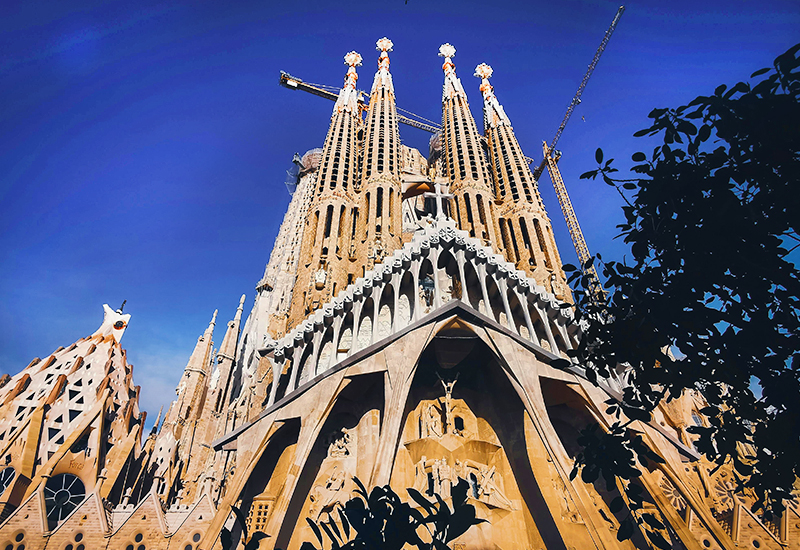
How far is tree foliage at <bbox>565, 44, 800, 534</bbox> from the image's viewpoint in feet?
12.0

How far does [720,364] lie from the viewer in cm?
384

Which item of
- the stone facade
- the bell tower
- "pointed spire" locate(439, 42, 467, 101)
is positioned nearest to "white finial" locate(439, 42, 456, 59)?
"pointed spire" locate(439, 42, 467, 101)

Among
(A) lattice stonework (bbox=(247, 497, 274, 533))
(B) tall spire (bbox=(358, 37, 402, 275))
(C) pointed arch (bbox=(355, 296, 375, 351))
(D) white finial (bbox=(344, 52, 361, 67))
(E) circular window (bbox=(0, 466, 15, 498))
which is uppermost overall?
(D) white finial (bbox=(344, 52, 361, 67))

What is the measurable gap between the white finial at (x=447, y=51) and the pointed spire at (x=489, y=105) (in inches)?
107

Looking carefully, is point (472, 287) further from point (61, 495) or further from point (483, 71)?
point (483, 71)

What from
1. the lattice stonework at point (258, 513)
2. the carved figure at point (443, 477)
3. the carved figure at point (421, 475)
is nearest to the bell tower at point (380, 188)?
the carved figure at point (421, 475)

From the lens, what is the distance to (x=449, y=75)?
3338cm

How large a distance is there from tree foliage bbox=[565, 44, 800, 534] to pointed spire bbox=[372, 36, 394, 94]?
96.6 feet

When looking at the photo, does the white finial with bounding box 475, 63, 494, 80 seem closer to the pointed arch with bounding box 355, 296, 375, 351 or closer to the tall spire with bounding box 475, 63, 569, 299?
the tall spire with bounding box 475, 63, 569, 299

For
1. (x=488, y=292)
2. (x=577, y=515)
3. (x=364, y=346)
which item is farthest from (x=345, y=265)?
(x=577, y=515)

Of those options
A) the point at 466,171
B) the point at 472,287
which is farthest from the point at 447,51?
the point at 472,287

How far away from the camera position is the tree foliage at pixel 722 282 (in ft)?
12.0

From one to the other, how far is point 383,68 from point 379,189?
14.7 metres

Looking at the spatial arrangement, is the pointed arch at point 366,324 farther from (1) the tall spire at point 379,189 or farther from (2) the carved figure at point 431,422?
(2) the carved figure at point 431,422
